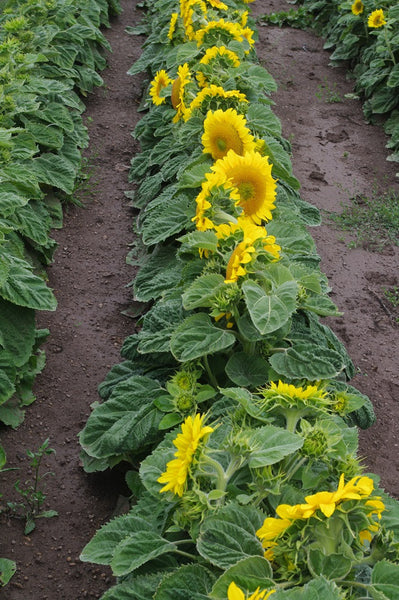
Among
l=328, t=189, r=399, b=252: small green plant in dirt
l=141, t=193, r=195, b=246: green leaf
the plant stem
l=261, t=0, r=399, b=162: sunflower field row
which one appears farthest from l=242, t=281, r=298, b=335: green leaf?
l=261, t=0, r=399, b=162: sunflower field row

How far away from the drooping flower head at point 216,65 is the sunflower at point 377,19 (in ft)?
9.43

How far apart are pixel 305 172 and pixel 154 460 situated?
4089mm

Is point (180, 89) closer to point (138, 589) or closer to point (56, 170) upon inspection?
point (56, 170)

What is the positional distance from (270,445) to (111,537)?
597 mm

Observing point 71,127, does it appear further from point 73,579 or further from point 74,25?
point 73,579

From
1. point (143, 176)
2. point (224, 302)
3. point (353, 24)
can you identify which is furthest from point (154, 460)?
point (353, 24)

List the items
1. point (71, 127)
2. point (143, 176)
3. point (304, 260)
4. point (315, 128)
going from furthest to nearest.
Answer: point (315, 128)
point (143, 176)
point (71, 127)
point (304, 260)

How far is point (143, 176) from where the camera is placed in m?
5.20

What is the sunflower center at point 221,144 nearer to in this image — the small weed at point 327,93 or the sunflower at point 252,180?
the sunflower at point 252,180

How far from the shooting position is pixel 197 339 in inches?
102

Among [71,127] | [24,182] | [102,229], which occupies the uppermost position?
[24,182]

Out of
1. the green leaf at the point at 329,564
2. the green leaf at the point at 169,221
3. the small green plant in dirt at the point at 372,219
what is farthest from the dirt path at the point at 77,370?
the small green plant in dirt at the point at 372,219

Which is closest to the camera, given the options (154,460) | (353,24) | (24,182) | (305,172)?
(154,460)

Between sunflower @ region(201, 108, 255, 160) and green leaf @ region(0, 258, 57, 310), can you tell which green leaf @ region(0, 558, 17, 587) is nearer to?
green leaf @ region(0, 258, 57, 310)
